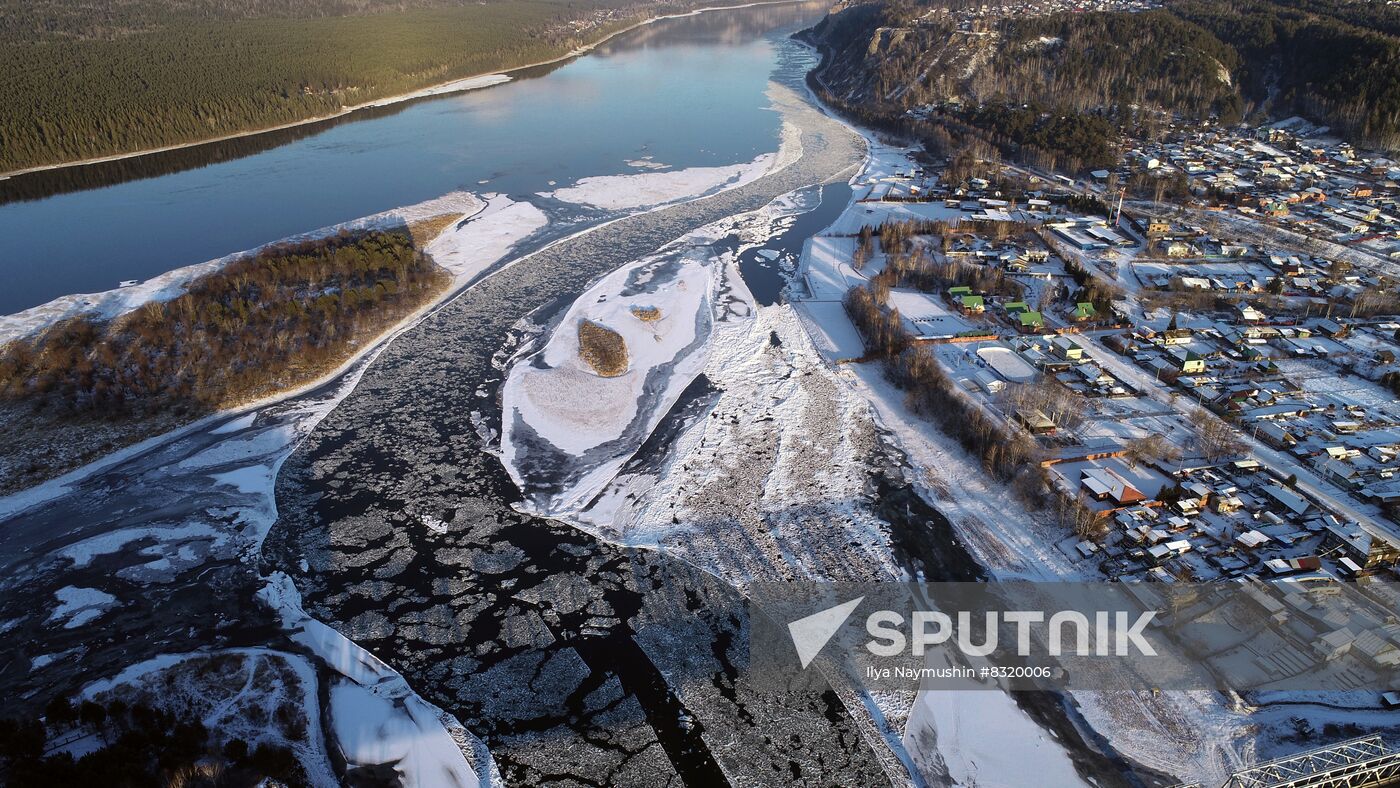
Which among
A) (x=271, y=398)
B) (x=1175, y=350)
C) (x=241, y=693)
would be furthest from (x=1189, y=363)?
(x=271, y=398)

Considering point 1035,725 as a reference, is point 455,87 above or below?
above

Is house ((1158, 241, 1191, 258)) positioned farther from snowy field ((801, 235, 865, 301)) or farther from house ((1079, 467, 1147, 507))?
house ((1079, 467, 1147, 507))

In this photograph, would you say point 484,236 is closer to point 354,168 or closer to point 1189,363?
point 354,168

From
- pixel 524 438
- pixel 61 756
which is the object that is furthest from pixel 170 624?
pixel 524 438

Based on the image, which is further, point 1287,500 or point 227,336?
point 227,336

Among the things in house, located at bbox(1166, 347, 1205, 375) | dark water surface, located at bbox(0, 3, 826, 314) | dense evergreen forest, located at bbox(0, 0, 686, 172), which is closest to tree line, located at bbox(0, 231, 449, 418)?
dark water surface, located at bbox(0, 3, 826, 314)

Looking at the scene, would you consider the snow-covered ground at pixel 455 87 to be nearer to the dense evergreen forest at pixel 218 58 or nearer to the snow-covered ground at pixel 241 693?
the dense evergreen forest at pixel 218 58

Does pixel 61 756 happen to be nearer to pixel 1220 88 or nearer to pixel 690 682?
pixel 690 682
